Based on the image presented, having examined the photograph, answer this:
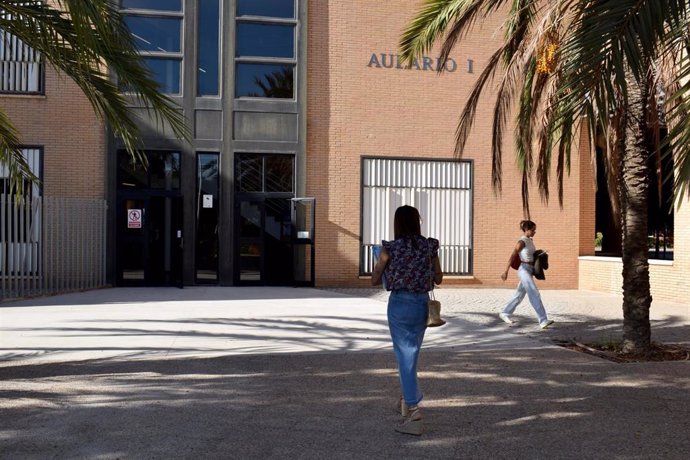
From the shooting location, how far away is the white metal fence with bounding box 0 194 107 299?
15930 mm

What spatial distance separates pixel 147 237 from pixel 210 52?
15.9ft

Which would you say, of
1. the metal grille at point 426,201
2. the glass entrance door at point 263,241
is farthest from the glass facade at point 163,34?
the metal grille at point 426,201

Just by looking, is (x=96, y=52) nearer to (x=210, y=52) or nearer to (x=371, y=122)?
(x=210, y=52)

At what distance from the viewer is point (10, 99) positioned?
1758 centimetres

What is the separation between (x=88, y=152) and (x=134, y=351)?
1030 cm

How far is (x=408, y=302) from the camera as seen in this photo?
18.1 ft

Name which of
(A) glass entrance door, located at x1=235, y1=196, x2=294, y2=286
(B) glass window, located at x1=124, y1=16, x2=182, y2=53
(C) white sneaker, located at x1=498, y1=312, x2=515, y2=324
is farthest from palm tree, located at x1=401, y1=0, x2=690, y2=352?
(B) glass window, located at x1=124, y1=16, x2=182, y2=53

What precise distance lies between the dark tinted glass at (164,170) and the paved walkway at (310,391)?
636 cm

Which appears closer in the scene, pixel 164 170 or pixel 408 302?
pixel 408 302

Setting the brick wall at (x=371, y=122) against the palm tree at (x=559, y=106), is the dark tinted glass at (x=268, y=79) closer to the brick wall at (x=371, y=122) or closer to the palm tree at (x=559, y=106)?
the brick wall at (x=371, y=122)

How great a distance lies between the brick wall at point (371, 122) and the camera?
61.3 feet

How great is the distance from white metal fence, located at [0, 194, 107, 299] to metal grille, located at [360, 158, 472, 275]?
6.55m

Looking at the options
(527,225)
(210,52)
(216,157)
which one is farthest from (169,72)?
(527,225)

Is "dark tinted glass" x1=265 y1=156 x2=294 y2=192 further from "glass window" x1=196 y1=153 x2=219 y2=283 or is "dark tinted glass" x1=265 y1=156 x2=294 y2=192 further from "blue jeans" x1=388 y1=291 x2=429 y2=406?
"blue jeans" x1=388 y1=291 x2=429 y2=406
